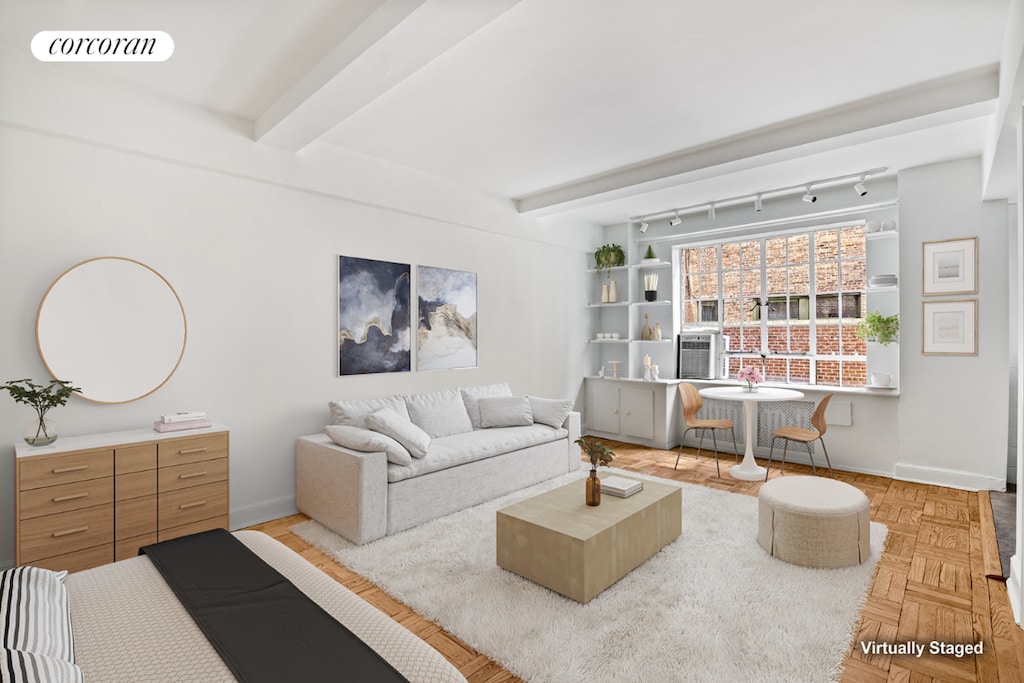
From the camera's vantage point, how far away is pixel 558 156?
4.50 metres

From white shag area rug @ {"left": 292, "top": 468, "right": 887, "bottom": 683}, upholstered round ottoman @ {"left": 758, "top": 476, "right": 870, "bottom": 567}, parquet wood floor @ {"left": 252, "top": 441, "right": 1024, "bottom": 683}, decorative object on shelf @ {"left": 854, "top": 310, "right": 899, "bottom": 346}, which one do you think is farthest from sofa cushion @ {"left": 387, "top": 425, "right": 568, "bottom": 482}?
decorative object on shelf @ {"left": 854, "top": 310, "right": 899, "bottom": 346}

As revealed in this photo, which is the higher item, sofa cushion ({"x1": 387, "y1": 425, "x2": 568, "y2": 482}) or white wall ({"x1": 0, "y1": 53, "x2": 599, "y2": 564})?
white wall ({"x1": 0, "y1": 53, "x2": 599, "y2": 564})

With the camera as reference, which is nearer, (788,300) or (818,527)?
(818,527)

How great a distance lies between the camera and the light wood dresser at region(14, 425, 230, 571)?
2.67 m

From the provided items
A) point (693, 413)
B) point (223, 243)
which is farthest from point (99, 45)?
point (693, 413)

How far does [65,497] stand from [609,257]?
228 inches

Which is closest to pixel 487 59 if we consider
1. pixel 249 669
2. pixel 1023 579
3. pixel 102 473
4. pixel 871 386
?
pixel 249 669

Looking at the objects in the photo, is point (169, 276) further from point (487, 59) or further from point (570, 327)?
point (570, 327)

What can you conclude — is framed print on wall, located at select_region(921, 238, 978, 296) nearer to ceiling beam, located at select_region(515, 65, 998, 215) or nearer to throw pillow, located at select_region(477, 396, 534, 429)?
ceiling beam, located at select_region(515, 65, 998, 215)

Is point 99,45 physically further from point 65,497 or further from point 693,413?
point 693,413

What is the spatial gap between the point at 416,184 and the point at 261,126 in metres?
1.47

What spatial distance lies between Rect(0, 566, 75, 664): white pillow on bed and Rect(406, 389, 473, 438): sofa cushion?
292cm

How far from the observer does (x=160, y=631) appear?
4.88ft

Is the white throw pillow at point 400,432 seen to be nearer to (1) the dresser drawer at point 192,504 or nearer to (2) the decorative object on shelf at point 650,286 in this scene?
(1) the dresser drawer at point 192,504
